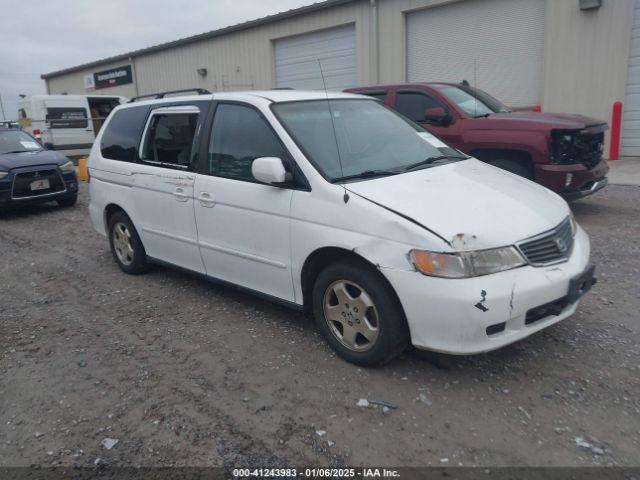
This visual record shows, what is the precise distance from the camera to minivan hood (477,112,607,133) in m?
6.55

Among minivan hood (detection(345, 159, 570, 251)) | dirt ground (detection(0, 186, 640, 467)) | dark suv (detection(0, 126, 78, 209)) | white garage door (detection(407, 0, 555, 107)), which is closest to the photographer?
dirt ground (detection(0, 186, 640, 467))

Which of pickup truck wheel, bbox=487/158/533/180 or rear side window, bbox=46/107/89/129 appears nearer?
pickup truck wheel, bbox=487/158/533/180

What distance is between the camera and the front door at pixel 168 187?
4.52 meters

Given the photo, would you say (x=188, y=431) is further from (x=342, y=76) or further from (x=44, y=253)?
(x=342, y=76)

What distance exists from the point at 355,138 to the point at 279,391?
191 centimetres

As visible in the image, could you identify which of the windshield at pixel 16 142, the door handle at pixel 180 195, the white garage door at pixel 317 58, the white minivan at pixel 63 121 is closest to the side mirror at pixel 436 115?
the door handle at pixel 180 195

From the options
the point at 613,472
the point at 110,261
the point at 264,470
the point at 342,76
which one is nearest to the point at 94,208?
the point at 110,261

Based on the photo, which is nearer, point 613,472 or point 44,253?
point 613,472

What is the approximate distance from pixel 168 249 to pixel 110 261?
1.73m

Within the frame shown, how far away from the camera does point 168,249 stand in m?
4.88

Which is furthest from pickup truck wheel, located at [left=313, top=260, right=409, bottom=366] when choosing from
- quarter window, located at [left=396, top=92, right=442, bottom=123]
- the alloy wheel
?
quarter window, located at [left=396, top=92, right=442, bottom=123]

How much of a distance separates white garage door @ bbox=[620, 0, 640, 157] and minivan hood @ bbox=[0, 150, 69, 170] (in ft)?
37.4

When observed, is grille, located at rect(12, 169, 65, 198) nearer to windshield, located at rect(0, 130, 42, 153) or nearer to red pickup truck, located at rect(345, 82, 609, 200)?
windshield, located at rect(0, 130, 42, 153)

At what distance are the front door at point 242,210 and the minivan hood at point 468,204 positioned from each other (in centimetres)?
67
